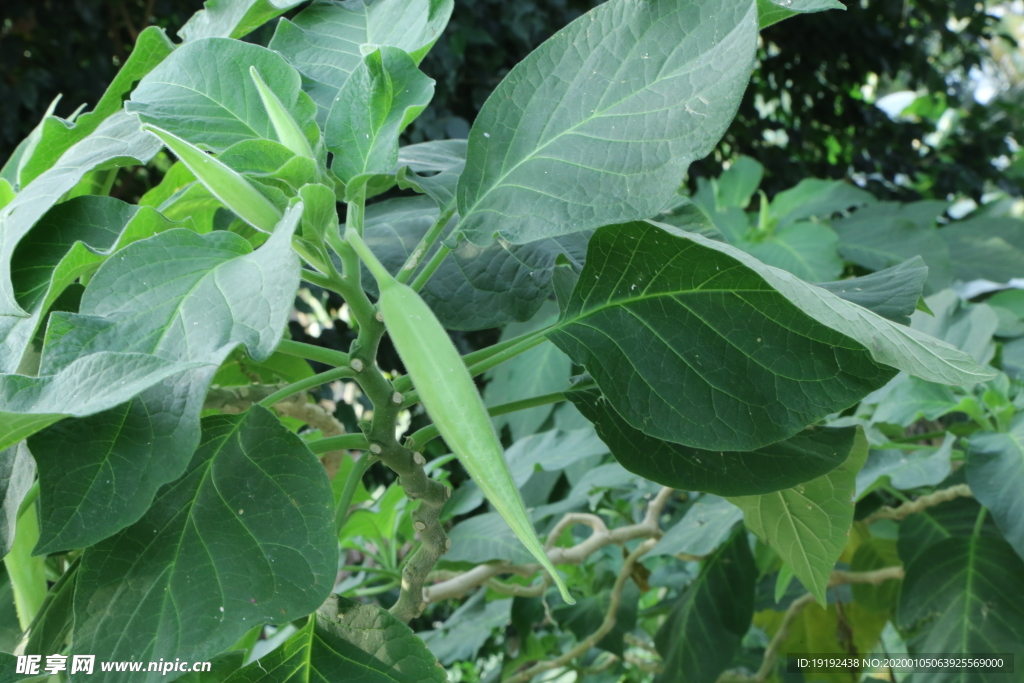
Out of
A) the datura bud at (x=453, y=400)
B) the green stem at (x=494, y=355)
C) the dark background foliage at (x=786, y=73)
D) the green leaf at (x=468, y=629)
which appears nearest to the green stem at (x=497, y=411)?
the green stem at (x=494, y=355)

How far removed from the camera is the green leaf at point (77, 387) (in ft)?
0.73

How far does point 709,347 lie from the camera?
0.34m

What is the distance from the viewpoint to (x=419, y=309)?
0.89 feet

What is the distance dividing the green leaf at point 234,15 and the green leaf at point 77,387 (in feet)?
0.84

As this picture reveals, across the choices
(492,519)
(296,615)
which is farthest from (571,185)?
(492,519)

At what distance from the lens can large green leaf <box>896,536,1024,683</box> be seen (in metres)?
0.64

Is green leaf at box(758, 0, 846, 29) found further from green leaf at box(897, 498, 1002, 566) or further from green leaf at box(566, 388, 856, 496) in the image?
green leaf at box(897, 498, 1002, 566)

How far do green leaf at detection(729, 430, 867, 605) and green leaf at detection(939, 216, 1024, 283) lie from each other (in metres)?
1.03

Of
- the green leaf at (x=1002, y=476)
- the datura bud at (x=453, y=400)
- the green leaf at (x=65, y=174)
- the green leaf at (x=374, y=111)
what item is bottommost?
the green leaf at (x=1002, y=476)

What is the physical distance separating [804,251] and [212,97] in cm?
105

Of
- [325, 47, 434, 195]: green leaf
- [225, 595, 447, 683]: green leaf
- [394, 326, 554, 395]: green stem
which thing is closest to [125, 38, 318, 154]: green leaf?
[325, 47, 434, 195]: green leaf

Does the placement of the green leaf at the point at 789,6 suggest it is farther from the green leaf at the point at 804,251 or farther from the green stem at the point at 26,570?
the green leaf at the point at 804,251

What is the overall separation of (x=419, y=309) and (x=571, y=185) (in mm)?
100

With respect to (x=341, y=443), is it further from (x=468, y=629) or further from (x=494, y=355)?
(x=468, y=629)
